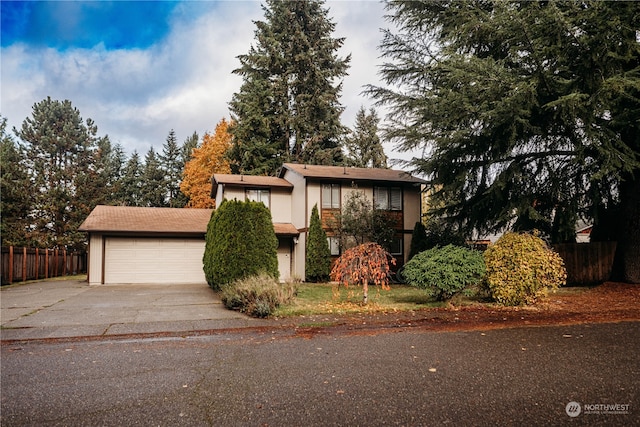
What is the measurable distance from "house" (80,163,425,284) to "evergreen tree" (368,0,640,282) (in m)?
5.09

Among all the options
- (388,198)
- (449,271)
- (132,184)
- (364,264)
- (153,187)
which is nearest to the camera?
(449,271)

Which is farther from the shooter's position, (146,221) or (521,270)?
(146,221)

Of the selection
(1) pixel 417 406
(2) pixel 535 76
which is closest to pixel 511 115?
(2) pixel 535 76

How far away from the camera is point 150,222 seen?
777 inches

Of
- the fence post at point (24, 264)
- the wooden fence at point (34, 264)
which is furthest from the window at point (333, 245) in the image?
the fence post at point (24, 264)

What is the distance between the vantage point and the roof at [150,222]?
1830cm

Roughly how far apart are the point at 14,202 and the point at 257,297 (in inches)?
1094

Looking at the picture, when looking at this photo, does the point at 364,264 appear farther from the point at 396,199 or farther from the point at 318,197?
the point at 396,199

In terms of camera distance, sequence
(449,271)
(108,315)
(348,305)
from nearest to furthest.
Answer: (108,315) → (449,271) → (348,305)

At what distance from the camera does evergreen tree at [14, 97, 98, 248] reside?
31016 mm

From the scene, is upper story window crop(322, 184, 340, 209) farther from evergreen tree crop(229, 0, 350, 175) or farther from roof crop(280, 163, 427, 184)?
evergreen tree crop(229, 0, 350, 175)

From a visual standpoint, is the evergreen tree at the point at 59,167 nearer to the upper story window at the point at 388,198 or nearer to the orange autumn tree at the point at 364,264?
the upper story window at the point at 388,198

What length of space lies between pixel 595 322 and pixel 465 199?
24.0ft

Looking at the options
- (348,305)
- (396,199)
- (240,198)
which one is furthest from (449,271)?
(240,198)
